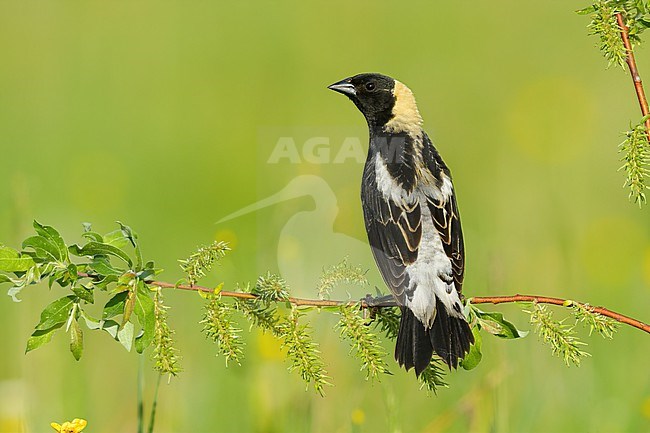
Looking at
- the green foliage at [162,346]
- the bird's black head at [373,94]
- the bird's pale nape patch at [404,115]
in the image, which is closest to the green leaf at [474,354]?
the green foliage at [162,346]

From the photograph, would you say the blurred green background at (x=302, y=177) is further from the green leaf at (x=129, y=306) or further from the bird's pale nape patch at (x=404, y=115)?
the green leaf at (x=129, y=306)

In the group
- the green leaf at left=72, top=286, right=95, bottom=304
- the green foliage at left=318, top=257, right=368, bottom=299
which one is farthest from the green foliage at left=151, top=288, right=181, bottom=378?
the green foliage at left=318, top=257, right=368, bottom=299

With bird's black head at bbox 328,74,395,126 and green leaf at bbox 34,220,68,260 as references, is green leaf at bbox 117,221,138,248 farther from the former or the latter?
bird's black head at bbox 328,74,395,126

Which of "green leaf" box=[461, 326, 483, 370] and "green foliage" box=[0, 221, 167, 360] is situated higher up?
"green foliage" box=[0, 221, 167, 360]

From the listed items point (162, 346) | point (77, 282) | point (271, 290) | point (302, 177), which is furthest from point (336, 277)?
point (302, 177)

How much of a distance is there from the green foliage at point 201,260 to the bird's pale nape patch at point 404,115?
1590 millimetres

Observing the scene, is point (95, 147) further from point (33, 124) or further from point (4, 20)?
point (4, 20)

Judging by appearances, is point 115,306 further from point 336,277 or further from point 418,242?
point 418,242

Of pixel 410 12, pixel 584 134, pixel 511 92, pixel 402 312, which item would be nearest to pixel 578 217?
pixel 584 134

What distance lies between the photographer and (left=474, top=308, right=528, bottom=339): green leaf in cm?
224

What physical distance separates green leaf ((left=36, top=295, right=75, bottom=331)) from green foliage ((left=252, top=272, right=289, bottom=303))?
0.37m

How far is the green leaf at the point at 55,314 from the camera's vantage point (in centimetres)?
201

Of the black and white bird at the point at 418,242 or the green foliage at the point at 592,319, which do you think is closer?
the green foliage at the point at 592,319

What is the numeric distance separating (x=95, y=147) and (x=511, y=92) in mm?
3639
